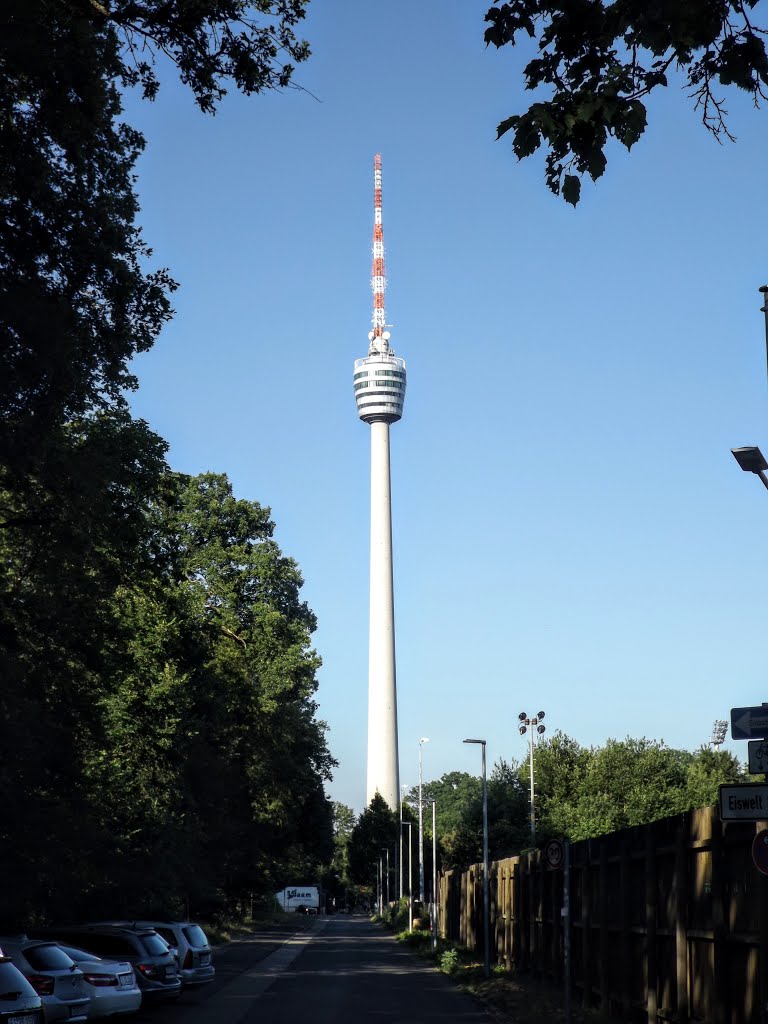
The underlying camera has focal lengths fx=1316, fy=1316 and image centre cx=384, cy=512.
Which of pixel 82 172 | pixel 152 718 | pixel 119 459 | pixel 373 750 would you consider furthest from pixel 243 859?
pixel 373 750

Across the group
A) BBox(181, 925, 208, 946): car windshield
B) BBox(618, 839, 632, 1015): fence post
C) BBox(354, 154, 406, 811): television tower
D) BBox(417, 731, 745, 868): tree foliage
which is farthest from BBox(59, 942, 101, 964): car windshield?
BBox(354, 154, 406, 811): television tower

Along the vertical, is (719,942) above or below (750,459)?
below

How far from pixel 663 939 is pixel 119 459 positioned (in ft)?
39.3

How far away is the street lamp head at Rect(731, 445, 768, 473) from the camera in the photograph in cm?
1438

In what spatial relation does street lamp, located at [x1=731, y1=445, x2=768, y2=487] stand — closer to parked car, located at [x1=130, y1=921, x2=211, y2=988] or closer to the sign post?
the sign post

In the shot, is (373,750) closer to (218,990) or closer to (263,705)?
(263,705)

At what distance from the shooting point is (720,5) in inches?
313

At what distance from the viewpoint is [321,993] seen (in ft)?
96.5

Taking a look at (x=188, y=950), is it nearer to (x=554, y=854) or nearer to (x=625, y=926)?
(x=554, y=854)

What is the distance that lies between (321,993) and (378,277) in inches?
4808

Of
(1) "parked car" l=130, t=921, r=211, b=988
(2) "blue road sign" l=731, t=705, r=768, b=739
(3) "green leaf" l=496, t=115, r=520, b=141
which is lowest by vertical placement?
(1) "parked car" l=130, t=921, r=211, b=988

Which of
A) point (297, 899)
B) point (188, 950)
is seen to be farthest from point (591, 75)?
point (297, 899)

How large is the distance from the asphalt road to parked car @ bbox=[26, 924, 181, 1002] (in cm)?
51

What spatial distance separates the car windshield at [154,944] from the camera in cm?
2512
